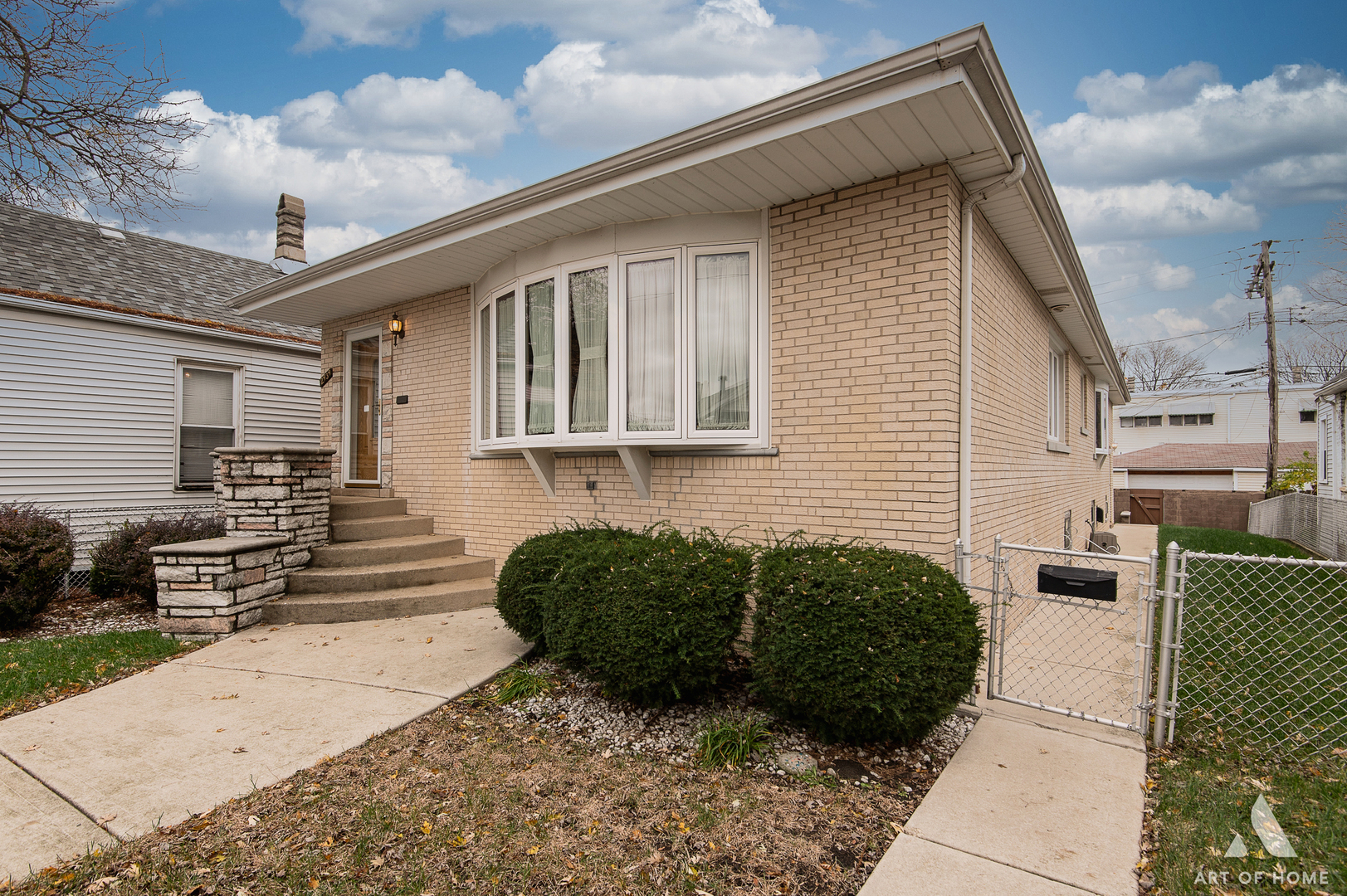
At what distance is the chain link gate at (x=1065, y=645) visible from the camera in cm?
340

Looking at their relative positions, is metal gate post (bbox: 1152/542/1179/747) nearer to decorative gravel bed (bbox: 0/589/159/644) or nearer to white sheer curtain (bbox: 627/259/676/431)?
white sheer curtain (bbox: 627/259/676/431)

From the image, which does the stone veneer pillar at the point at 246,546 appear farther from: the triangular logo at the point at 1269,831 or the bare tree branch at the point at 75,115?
the triangular logo at the point at 1269,831

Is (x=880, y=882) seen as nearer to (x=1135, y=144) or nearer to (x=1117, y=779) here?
(x=1117, y=779)

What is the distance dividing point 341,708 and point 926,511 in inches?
146

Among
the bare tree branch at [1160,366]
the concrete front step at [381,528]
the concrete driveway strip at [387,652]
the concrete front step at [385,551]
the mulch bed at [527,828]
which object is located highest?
the bare tree branch at [1160,366]

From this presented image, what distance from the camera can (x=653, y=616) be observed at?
130 inches

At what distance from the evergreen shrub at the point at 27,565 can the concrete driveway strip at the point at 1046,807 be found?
24.8 ft

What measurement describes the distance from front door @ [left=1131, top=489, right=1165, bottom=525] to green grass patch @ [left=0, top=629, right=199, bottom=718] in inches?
912

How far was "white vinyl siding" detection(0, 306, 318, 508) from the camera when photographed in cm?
794

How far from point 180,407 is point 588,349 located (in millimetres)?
7777

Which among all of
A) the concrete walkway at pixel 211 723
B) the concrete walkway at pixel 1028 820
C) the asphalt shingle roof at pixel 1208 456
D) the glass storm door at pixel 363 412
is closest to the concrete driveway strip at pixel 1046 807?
the concrete walkway at pixel 1028 820

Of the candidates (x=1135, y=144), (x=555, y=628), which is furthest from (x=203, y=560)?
(x=1135, y=144)

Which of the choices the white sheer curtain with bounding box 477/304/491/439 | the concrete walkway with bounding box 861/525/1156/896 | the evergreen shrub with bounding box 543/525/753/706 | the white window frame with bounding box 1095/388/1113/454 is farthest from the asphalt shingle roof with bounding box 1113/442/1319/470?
the evergreen shrub with bounding box 543/525/753/706

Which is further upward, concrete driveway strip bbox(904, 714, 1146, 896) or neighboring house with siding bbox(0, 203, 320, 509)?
neighboring house with siding bbox(0, 203, 320, 509)
